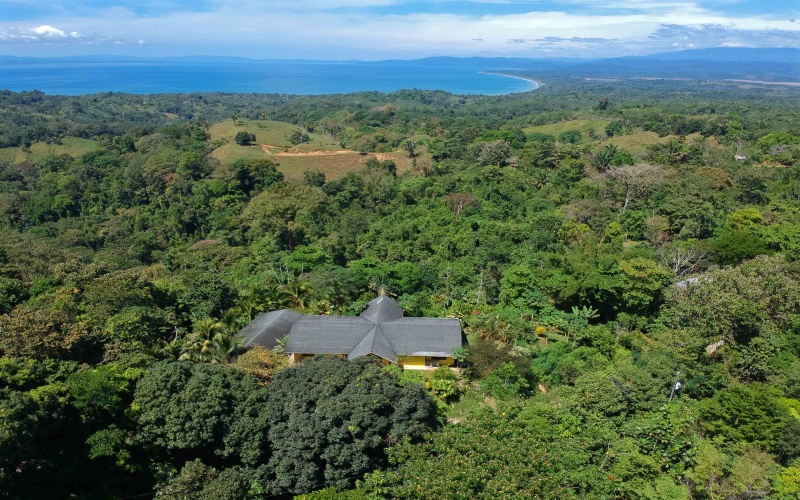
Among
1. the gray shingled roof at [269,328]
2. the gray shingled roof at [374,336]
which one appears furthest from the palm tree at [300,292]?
the gray shingled roof at [374,336]

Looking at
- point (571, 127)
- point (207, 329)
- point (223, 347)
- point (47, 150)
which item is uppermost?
point (571, 127)

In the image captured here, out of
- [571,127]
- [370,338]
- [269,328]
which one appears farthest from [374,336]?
[571,127]

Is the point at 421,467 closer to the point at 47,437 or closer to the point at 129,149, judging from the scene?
the point at 47,437

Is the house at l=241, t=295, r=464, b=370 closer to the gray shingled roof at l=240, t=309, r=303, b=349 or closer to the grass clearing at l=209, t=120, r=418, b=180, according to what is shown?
the gray shingled roof at l=240, t=309, r=303, b=349

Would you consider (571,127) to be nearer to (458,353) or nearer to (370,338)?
(458,353)

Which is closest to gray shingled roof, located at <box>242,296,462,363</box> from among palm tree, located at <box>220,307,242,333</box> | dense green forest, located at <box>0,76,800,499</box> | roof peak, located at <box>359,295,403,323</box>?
roof peak, located at <box>359,295,403,323</box>
